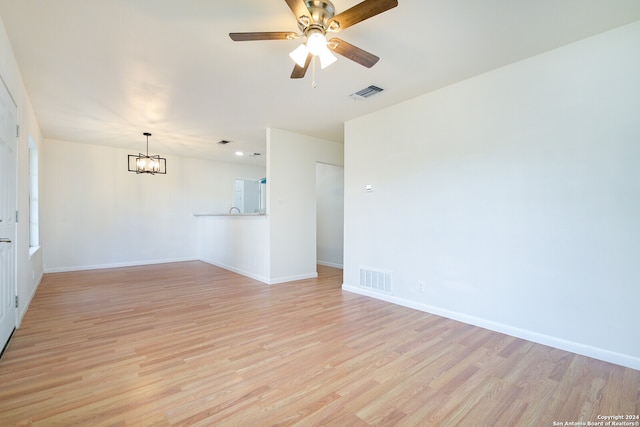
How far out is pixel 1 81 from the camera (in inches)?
85.9

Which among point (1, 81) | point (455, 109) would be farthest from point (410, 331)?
point (1, 81)

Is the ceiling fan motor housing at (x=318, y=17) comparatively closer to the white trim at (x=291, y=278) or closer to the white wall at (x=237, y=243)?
the white wall at (x=237, y=243)

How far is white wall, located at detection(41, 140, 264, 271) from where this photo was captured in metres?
5.49

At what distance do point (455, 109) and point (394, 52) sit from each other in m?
1.03

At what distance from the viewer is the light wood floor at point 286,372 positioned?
64.3 inches

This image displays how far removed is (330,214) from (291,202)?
1764 millimetres

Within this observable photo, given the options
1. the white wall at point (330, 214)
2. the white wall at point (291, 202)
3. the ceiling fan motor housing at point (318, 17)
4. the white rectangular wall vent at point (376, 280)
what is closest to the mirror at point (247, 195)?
the white wall at point (330, 214)

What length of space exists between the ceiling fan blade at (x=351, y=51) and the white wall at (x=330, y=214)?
4.00 metres

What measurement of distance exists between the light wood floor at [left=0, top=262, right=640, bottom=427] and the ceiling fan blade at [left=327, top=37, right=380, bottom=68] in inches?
87.3

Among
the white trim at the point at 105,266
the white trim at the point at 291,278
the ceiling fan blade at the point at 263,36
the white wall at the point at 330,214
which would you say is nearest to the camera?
the ceiling fan blade at the point at 263,36

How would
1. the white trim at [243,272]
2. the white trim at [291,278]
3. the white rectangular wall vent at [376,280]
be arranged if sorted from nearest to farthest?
the white rectangular wall vent at [376,280], the white trim at [291,278], the white trim at [243,272]

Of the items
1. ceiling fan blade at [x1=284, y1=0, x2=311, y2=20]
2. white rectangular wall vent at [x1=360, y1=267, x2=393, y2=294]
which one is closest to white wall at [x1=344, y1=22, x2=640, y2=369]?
white rectangular wall vent at [x1=360, y1=267, x2=393, y2=294]

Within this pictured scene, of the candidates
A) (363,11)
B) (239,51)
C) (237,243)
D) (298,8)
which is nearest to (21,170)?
(239,51)

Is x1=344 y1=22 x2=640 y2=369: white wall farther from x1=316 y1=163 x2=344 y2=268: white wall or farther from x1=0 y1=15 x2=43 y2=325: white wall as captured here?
x1=0 y1=15 x2=43 y2=325: white wall
